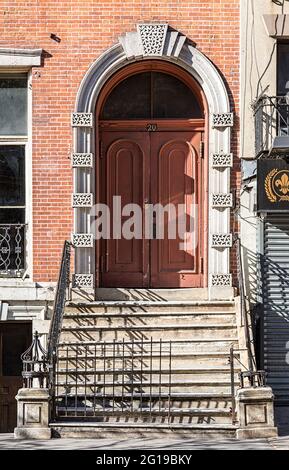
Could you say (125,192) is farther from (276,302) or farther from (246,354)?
(246,354)

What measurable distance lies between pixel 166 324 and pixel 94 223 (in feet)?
6.27

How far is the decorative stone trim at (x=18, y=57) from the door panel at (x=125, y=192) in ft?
5.08

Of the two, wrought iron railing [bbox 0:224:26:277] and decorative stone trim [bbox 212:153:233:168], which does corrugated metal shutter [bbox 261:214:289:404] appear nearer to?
decorative stone trim [bbox 212:153:233:168]

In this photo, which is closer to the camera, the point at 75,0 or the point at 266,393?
the point at 266,393

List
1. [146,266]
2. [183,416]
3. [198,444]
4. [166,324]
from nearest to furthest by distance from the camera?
[198,444], [183,416], [166,324], [146,266]

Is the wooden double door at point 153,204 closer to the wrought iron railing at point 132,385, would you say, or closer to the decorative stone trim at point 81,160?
the decorative stone trim at point 81,160

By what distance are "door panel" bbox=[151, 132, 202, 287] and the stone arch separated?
0.38m

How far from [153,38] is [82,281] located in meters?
3.66

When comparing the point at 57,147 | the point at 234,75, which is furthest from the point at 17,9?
the point at 234,75

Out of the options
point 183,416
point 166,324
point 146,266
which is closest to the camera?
point 183,416

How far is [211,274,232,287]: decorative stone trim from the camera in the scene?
15.2 m

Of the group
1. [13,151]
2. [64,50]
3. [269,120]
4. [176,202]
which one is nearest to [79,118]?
[64,50]

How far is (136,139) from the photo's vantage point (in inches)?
618

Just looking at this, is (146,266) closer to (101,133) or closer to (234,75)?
(101,133)
